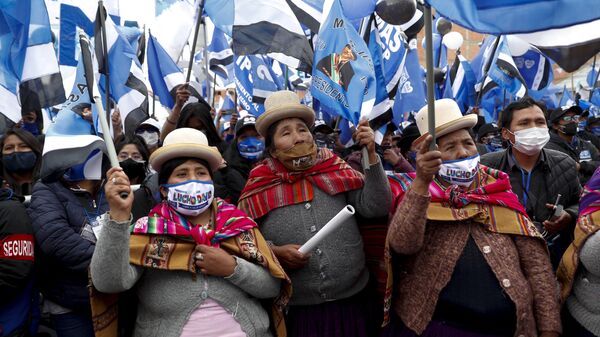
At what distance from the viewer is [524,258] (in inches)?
115

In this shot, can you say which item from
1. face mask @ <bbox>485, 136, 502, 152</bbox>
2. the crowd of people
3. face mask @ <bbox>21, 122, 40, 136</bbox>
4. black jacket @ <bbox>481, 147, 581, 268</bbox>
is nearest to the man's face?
black jacket @ <bbox>481, 147, 581, 268</bbox>

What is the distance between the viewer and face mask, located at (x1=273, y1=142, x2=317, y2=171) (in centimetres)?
320

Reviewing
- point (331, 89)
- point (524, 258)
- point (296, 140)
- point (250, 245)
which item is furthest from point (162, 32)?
point (524, 258)

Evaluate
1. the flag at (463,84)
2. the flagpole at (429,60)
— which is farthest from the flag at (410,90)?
the flagpole at (429,60)

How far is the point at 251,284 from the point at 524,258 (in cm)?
144

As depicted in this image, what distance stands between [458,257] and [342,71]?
152cm

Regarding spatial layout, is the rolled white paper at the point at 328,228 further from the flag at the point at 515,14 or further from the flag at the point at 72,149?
the flag at the point at 72,149

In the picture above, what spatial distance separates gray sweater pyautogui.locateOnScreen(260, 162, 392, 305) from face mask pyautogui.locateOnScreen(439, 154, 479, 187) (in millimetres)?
348

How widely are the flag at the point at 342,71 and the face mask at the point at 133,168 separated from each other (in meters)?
1.51

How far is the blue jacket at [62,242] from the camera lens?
314 centimetres

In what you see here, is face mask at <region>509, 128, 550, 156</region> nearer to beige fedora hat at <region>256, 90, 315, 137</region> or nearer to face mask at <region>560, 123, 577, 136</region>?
beige fedora hat at <region>256, 90, 315, 137</region>

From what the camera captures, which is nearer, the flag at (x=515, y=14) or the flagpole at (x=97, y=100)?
the flag at (x=515, y=14)

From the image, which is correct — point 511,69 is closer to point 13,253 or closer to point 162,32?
point 162,32

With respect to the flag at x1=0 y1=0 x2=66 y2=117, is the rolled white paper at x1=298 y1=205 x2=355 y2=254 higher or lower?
lower
